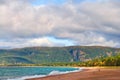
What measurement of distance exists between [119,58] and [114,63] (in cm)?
667

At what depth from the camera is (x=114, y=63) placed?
193m

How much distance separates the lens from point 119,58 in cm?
18825
